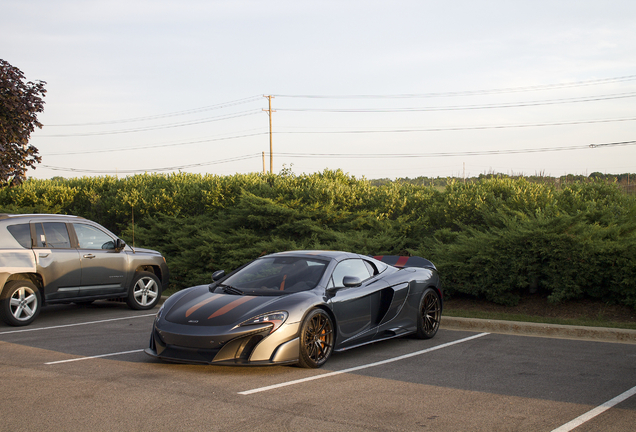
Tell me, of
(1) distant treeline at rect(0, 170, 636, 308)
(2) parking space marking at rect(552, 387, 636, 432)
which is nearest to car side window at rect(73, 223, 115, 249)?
(1) distant treeline at rect(0, 170, 636, 308)

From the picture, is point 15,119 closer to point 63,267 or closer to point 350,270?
point 63,267

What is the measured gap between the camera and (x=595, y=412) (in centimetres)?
531

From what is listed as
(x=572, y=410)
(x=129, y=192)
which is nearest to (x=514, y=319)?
(x=572, y=410)

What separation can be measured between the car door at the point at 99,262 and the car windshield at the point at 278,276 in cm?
412

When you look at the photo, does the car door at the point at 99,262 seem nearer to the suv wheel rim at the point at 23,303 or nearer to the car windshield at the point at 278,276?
the suv wheel rim at the point at 23,303

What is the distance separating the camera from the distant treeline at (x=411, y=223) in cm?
1050

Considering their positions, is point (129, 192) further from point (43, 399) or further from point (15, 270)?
point (43, 399)

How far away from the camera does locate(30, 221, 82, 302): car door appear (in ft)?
34.2

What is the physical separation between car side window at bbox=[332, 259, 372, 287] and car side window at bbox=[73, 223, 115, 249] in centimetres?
570

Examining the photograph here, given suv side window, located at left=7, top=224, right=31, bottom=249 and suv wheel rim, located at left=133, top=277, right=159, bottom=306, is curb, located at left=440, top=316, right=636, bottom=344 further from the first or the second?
suv side window, located at left=7, top=224, right=31, bottom=249

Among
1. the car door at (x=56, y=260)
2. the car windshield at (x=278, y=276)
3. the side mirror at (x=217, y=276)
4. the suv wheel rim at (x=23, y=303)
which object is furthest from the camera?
the car door at (x=56, y=260)

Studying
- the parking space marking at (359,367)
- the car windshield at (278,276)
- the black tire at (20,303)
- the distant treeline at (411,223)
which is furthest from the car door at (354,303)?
the black tire at (20,303)

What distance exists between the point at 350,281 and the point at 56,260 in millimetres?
5905

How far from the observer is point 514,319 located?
10102 mm
